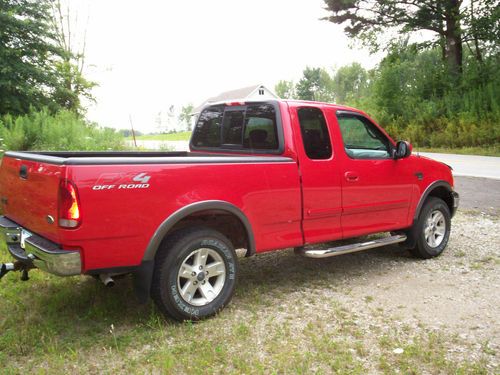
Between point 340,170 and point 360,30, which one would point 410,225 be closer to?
point 340,170

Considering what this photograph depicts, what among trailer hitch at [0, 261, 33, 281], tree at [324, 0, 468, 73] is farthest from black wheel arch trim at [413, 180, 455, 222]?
tree at [324, 0, 468, 73]

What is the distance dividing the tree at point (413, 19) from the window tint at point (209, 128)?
22.7 meters

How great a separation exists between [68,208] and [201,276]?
125 centimetres

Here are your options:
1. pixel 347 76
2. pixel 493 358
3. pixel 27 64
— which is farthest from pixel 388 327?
pixel 347 76

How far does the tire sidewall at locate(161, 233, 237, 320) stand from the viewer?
12.1 feet

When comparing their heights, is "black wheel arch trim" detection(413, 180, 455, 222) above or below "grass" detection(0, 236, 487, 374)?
above

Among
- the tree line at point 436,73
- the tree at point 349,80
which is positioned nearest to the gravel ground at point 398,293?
the tree line at point 436,73

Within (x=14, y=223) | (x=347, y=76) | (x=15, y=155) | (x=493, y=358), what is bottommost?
(x=493, y=358)

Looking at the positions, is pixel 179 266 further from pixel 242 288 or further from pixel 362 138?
pixel 362 138

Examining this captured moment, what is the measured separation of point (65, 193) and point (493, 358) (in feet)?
Answer: 10.8

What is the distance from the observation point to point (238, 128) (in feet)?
16.6

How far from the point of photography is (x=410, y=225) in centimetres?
564

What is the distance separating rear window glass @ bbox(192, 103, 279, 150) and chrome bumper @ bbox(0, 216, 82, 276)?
224 cm

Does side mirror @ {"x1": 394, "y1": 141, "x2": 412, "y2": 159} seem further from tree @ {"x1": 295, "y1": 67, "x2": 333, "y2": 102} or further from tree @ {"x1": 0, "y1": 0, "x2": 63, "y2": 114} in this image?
tree @ {"x1": 295, "y1": 67, "x2": 333, "y2": 102}
